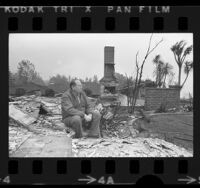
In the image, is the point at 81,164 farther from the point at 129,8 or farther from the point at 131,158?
the point at 129,8

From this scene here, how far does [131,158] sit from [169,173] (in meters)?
0.89

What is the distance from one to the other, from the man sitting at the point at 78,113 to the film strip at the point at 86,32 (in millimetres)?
704

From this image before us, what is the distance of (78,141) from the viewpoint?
27.8 feet

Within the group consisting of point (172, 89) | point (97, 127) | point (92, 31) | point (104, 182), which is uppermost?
point (92, 31)

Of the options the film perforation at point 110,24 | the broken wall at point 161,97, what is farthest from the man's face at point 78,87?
the broken wall at point 161,97

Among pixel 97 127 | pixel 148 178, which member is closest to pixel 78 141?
pixel 97 127

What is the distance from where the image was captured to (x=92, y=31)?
8.17m

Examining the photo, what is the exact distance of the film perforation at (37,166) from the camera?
321 inches

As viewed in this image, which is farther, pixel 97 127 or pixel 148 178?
pixel 97 127

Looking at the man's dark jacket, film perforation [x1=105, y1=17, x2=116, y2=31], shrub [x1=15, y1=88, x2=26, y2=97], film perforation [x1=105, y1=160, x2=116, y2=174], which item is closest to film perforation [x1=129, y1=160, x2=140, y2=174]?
film perforation [x1=105, y1=160, x2=116, y2=174]

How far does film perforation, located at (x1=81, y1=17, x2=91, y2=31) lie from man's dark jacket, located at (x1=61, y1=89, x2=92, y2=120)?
1433 millimetres

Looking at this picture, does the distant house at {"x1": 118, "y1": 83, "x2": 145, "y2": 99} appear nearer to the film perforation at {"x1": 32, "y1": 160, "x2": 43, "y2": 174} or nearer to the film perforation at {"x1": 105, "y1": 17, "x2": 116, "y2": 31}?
the film perforation at {"x1": 105, "y1": 17, "x2": 116, "y2": 31}

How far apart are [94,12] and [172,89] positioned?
2.48 m

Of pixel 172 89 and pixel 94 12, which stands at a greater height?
pixel 94 12
